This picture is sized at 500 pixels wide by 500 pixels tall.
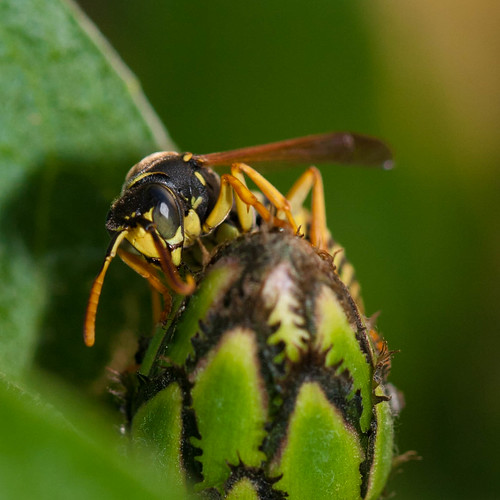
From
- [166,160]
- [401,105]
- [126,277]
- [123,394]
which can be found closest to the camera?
[123,394]

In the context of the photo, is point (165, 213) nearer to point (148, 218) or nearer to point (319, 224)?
point (148, 218)

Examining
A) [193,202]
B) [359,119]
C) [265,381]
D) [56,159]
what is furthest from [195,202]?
[359,119]

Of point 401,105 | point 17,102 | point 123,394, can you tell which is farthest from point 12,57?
point 401,105

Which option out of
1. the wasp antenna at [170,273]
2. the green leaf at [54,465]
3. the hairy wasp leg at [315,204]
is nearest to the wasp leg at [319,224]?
the hairy wasp leg at [315,204]

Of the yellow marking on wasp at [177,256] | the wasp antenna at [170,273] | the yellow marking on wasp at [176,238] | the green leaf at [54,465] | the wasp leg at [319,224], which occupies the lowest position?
the wasp leg at [319,224]

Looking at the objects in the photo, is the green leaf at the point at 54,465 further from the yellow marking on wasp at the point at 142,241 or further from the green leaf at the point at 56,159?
the green leaf at the point at 56,159

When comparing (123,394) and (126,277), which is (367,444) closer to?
(123,394)
